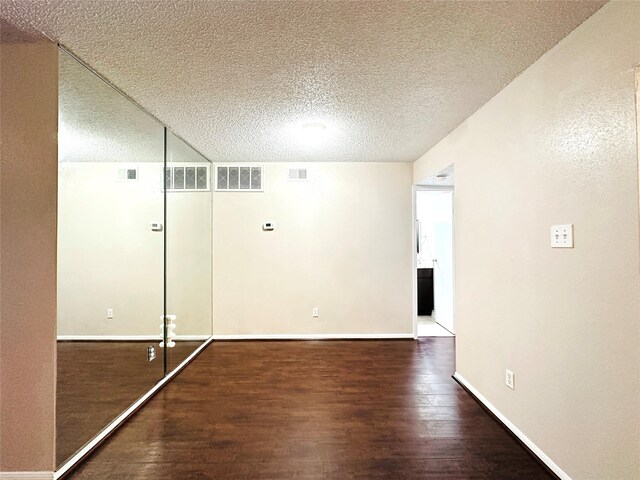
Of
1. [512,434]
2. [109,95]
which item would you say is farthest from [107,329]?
[512,434]

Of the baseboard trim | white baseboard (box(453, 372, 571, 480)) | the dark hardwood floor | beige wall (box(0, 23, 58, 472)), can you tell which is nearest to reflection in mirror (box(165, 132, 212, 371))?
the baseboard trim

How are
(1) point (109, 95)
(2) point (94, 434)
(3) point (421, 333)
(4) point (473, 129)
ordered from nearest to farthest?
(2) point (94, 434)
(1) point (109, 95)
(4) point (473, 129)
(3) point (421, 333)

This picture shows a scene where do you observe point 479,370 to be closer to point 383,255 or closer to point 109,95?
point 383,255

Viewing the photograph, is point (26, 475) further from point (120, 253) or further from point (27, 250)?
point (120, 253)

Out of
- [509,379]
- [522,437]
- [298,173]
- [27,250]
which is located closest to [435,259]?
[298,173]

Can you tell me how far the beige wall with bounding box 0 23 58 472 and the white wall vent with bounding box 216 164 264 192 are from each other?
2641 mm

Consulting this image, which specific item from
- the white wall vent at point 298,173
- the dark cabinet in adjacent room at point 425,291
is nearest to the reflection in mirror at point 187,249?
the white wall vent at point 298,173

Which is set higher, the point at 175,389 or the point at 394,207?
the point at 394,207

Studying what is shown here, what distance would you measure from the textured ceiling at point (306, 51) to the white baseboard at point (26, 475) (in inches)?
91.2

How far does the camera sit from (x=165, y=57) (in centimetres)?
190

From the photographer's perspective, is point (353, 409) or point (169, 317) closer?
point (353, 409)

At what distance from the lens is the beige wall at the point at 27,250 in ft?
5.42

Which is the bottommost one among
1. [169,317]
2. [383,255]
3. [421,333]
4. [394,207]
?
[421,333]

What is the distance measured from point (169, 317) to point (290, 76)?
2.42m
